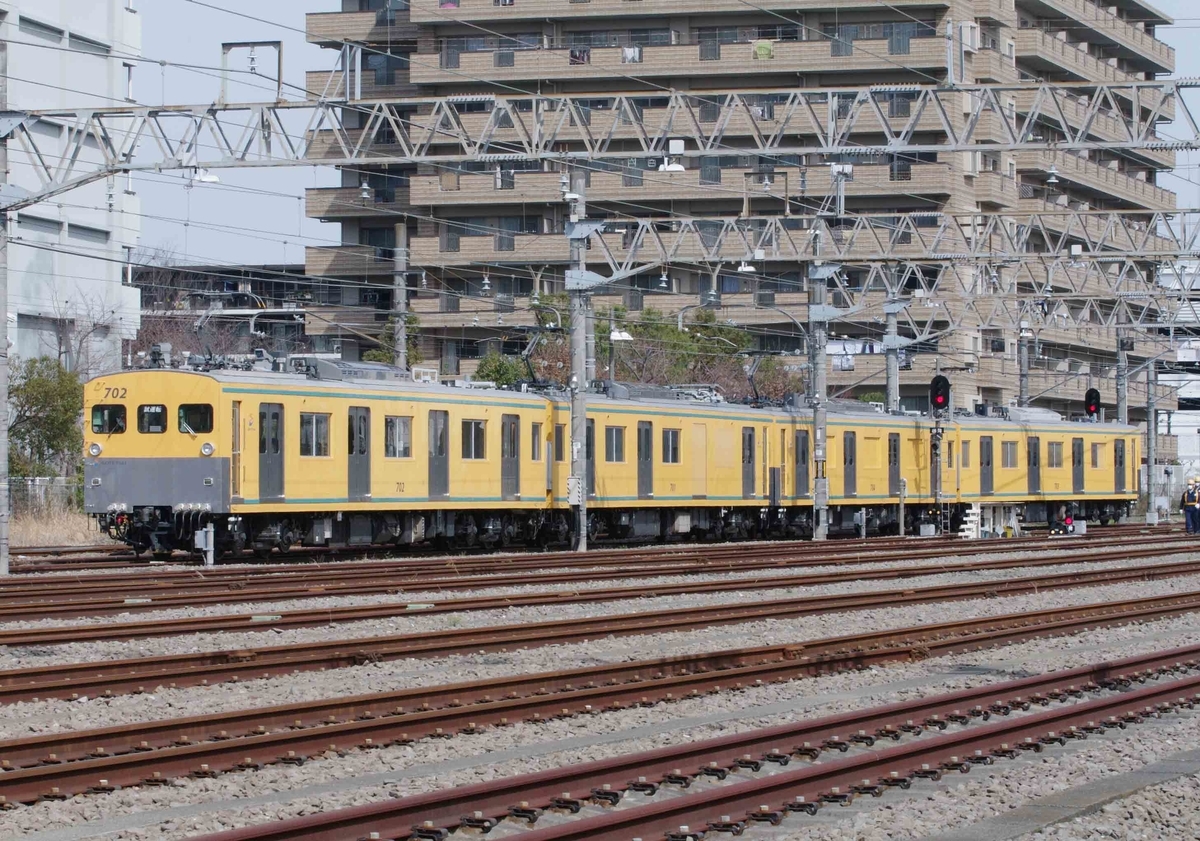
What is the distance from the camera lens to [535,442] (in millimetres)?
33406

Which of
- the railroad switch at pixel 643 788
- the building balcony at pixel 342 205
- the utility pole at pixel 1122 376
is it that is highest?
the building balcony at pixel 342 205

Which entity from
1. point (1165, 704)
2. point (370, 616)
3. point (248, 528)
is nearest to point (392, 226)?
point (248, 528)

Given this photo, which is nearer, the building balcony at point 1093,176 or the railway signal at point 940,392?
the railway signal at point 940,392

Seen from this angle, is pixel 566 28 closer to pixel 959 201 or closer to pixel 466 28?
pixel 466 28

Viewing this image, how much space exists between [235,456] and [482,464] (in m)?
6.02

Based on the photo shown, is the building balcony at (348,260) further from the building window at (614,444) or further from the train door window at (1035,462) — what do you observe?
the building window at (614,444)

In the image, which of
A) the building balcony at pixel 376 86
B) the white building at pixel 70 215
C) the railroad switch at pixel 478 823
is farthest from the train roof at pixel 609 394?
the building balcony at pixel 376 86

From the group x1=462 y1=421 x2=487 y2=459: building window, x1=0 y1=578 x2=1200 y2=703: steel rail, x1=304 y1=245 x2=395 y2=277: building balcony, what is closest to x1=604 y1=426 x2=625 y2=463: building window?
x1=462 y1=421 x2=487 y2=459: building window

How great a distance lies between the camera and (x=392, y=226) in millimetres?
75188

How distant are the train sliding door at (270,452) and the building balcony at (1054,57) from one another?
2027 inches

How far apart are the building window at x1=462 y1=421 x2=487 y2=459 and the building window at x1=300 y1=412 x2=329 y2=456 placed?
11.7ft

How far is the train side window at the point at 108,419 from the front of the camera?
91.8 feet

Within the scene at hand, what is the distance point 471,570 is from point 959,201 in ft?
158

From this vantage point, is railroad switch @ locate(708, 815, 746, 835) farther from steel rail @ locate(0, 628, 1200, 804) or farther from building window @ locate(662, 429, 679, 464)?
building window @ locate(662, 429, 679, 464)
